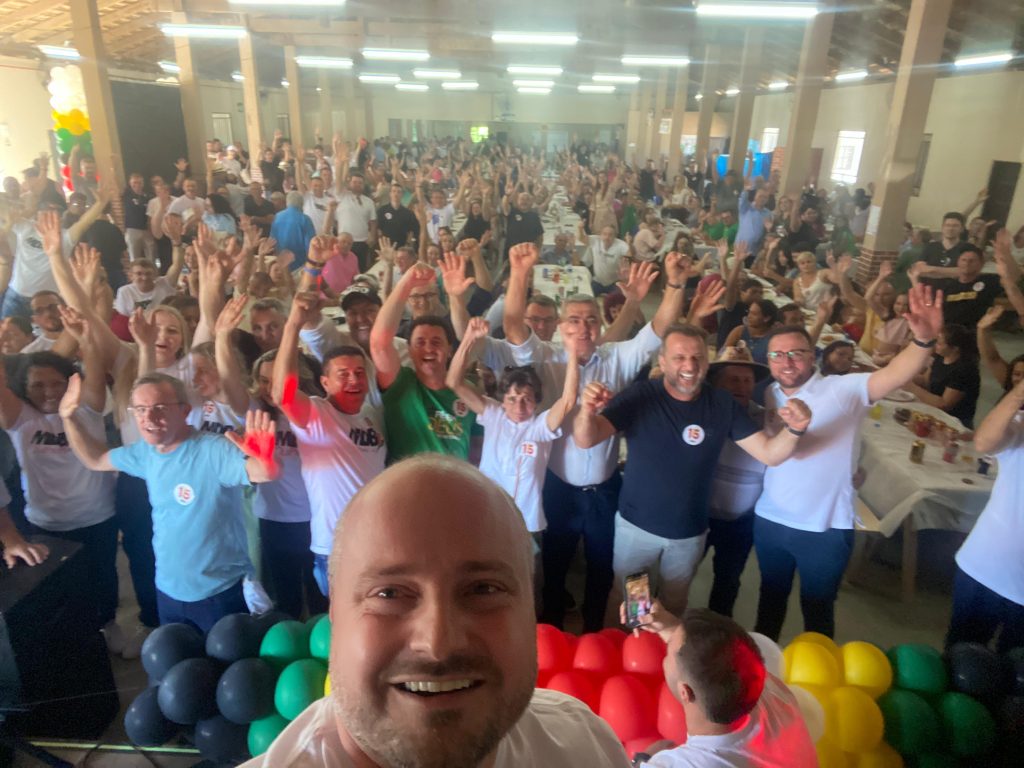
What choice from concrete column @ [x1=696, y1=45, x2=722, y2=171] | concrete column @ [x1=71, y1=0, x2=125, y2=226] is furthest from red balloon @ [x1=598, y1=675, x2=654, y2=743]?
concrete column @ [x1=696, y1=45, x2=722, y2=171]

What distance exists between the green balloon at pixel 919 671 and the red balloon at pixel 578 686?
3.49ft

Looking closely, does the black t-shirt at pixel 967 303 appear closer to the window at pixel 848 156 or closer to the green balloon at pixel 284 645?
the green balloon at pixel 284 645

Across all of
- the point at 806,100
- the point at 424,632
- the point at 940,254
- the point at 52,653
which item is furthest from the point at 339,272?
the point at 806,100

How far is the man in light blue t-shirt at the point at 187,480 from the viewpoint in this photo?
2336mm

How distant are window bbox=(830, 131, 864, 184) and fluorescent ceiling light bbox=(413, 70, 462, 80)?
1065 cm

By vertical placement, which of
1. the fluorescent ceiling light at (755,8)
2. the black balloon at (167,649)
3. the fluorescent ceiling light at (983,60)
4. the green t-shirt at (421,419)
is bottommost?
the black balloon at (167,649)

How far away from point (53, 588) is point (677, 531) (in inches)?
96.2

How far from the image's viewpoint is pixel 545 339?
12.3 feet

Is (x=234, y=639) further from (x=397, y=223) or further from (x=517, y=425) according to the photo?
(x=397, y=223)

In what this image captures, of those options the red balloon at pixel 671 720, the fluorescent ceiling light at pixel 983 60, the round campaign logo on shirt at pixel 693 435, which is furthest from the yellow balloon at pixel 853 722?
the fluorescent ceiling light at pixel 983 60

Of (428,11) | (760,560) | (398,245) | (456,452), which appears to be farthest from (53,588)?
(428,11)

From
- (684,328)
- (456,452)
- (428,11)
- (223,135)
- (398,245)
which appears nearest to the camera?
(684,328)

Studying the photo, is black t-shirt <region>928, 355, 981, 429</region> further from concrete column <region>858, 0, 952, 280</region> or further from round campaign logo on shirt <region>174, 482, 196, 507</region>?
round campaign logo on shirt <region>174, 482, 196, 507</region>

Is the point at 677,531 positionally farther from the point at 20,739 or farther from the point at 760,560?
the point at 20,739
